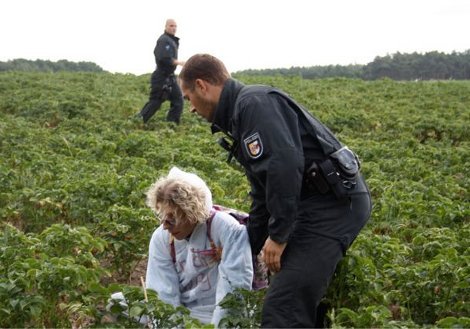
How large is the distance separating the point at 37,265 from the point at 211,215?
1066 millimetres

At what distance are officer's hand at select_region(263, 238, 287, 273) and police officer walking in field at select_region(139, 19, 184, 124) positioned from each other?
9069 mm

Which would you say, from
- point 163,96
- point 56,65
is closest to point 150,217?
point 163,96

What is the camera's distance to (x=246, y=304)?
12.5ft

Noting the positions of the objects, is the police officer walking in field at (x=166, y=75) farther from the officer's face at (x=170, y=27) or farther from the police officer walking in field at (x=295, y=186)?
the police officer walking in field at (x=295, y=186)

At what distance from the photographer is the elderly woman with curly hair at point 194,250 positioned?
4.04 m

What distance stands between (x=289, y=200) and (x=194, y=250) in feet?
3.35

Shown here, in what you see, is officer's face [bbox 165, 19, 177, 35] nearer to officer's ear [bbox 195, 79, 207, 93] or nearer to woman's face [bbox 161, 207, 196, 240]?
woman's face [bbox 161, 207, 196, 240]

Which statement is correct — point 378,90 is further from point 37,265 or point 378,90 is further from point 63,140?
point 37,265

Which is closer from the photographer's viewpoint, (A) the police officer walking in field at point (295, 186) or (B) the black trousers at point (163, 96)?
(A) the police officer walking in field at point (295, 186)

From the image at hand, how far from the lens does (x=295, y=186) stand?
3426mm

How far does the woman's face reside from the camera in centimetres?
406

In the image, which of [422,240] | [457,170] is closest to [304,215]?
[422,240]

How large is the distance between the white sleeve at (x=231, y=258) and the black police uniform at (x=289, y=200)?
0.30 m

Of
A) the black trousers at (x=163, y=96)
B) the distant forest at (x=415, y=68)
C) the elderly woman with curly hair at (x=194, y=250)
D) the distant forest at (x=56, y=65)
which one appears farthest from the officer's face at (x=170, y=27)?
the distant forest at (x=415, y=68)
